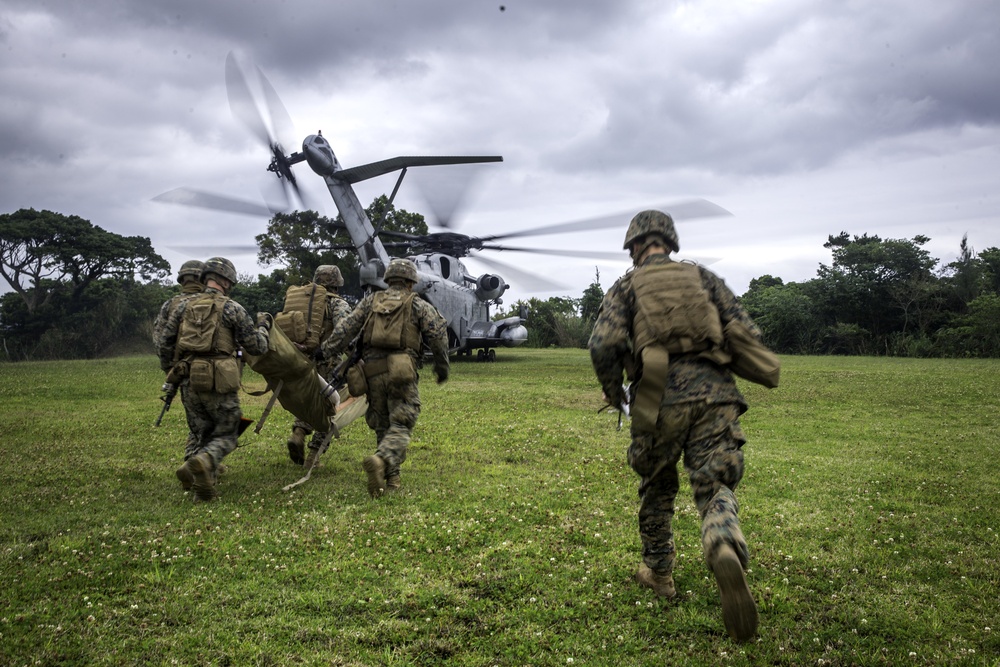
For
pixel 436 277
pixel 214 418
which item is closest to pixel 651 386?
pixel 214 418

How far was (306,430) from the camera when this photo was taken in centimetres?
750

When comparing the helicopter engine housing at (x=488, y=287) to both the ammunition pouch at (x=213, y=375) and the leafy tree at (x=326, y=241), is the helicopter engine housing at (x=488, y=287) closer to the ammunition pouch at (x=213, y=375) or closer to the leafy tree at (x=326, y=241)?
the leafy tree at (x=326, y=241)

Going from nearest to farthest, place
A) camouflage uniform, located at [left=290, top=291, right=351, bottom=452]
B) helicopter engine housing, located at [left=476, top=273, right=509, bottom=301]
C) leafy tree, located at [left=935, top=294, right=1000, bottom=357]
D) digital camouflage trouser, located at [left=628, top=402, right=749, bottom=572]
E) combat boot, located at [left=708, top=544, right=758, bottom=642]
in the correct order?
combat boot, located at [left=708, top=544, right=758, bottom=642] → digital camouflage trouser, located at [left=628, top=402, right=749, bottom=572] → camouflage uniform, located at [left=290, top=291, right=351, bottom=452] → helicopter engine housing, located at [left=476, top=273, right=509, bottom=301] → leafy tree, located at [left=935, top=294, right=1000, bottom=357]

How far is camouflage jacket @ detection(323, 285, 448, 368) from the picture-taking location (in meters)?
6.50

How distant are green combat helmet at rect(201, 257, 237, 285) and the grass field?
210cm

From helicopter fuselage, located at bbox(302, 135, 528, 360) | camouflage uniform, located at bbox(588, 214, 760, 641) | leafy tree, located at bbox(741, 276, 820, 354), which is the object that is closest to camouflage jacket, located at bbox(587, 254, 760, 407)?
camouflage uniform, located at bbox(588, 214, 760, 641)

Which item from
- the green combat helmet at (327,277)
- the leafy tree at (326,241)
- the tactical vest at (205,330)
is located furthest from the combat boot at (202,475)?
the leafy tree at (326,241)

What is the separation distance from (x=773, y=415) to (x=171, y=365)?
943cm

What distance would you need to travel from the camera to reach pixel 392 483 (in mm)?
6254

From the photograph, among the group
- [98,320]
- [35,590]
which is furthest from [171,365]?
[98,320]

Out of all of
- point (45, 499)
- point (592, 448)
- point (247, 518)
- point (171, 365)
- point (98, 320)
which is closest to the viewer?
point (247, 518)

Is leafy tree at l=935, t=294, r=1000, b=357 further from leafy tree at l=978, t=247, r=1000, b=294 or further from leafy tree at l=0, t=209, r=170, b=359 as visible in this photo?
leafy tree at l=0, t=209, r=170, b=359

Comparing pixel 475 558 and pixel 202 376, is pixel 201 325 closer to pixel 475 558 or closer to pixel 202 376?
pixel 202 376

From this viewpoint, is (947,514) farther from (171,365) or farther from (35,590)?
(171,365)
